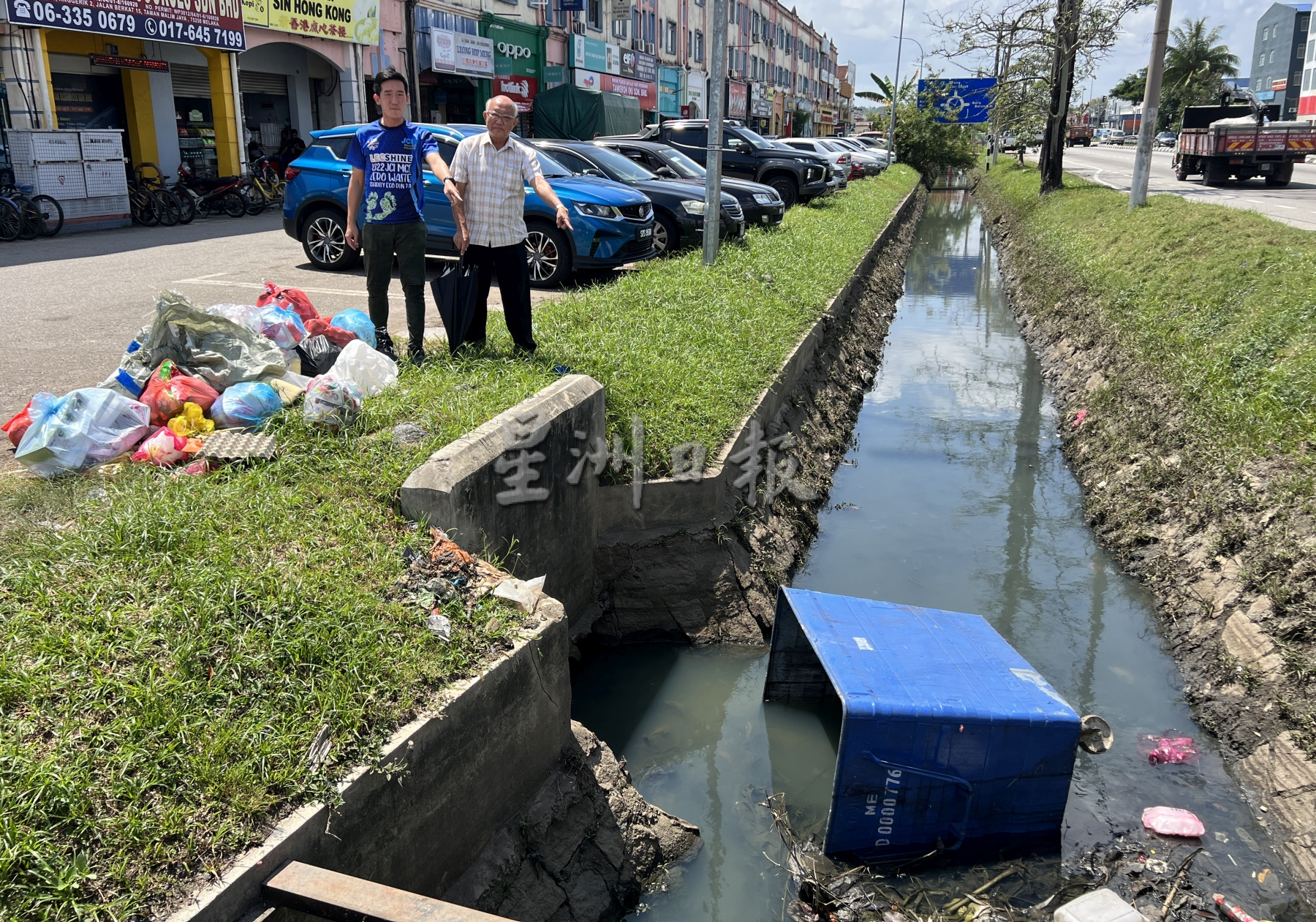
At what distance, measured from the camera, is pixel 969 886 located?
4.02 m

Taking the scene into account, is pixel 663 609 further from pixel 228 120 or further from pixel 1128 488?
pixel 228 120

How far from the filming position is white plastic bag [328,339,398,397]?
18.2ft

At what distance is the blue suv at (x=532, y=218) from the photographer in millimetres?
10570

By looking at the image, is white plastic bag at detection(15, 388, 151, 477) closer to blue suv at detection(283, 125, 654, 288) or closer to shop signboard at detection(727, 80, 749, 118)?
blue suv at detection(283, 125, 654, 288)

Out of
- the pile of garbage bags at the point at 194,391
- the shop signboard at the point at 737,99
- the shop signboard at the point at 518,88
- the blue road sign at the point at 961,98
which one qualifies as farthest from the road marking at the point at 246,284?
the shop signboard at the point at 737,99

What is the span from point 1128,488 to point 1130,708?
2.71 meters

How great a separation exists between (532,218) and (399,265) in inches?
177

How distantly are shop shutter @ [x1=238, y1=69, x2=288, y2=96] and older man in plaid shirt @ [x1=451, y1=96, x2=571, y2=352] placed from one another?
18.0 metres

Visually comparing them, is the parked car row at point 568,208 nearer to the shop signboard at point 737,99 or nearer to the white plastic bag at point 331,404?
the white plastic bag at point 331,404

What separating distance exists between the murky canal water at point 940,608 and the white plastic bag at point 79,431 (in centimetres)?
267

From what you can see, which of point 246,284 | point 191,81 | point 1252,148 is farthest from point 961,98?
point 246,284

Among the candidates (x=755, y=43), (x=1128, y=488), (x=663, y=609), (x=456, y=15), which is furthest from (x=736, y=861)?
(x=755, y=43)

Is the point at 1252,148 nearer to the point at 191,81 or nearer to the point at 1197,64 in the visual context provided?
the point at 191,81

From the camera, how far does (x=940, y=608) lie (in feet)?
21.5
